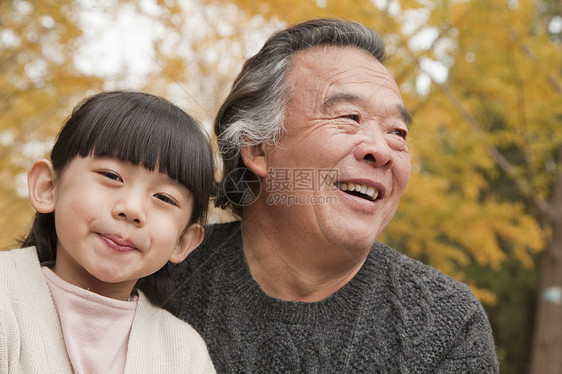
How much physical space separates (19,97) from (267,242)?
448cm

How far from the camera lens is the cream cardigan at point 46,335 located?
59.4 inches

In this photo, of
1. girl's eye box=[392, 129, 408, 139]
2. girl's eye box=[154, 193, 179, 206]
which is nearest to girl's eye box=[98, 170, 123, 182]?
girl's eye box=[154, 193, 179, 206]

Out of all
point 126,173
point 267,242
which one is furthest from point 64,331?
point 267,242

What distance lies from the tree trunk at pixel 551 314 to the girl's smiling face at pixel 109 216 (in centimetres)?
638

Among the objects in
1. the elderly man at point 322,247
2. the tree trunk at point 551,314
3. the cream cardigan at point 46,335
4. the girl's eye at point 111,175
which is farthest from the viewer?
the tree trunk at point 551,314

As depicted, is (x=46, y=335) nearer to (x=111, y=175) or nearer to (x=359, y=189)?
(x=111, y=175)

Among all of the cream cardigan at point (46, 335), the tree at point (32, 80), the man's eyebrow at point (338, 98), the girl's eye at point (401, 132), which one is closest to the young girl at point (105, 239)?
the cream cardigan at point (46, 335)

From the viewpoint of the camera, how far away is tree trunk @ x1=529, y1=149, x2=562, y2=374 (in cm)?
696

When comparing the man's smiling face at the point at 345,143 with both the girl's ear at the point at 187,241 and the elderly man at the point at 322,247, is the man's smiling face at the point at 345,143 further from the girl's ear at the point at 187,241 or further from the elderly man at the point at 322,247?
the girl's ear at the point at 187,241

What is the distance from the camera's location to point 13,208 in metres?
8.08

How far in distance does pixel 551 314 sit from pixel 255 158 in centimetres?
618

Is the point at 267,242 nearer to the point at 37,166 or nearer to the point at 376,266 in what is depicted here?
the point at 376,266

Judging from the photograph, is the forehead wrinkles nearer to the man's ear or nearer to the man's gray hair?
the man's gray hair

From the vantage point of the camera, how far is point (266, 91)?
235 centimetres
